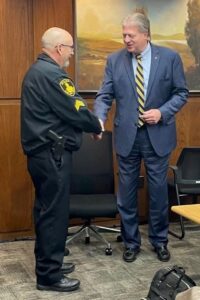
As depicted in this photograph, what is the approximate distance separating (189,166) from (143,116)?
2.99 feet

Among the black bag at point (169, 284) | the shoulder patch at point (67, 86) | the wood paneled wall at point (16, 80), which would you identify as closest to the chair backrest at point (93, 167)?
the wood paneled wall at point (16, 80)

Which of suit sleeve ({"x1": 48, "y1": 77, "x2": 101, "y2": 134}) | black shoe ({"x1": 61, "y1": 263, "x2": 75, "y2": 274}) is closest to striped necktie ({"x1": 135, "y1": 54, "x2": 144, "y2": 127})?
suit sleeve ({"x1": 48, "y1": 77, "x2": 101, "y2": 134})

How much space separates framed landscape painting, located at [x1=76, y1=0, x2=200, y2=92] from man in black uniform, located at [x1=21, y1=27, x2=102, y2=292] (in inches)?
41.9

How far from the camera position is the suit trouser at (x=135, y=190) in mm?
3592

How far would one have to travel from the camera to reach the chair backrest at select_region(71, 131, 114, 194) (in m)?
4.02

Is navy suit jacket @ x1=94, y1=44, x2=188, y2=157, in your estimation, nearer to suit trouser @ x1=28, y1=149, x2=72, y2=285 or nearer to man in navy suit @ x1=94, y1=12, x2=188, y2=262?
man in navy suit @ x1=94, y1=12, x2=188, y2=262

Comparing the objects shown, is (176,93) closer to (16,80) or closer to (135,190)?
(135,190)

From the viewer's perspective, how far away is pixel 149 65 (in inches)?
139

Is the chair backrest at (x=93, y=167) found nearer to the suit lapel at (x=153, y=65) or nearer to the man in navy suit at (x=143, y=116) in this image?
the man in navy suit at (x=143, y=116)

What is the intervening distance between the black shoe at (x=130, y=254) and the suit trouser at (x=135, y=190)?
3 cm

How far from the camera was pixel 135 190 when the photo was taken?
3686 millimetres

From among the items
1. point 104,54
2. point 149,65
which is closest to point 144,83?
point 149,65

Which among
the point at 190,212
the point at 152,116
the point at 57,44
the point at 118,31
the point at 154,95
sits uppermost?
the point at 118,31

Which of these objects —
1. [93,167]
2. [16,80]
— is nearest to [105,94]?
[93,167]
